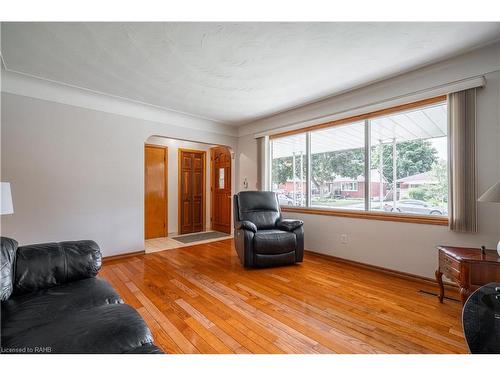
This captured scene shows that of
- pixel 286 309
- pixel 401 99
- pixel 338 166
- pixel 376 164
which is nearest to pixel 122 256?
pixel 286 309

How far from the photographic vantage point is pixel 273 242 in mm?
3199

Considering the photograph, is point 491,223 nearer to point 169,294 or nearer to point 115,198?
point 169,294

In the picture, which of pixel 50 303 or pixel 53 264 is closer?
pixel 50 303

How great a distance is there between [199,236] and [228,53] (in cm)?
399

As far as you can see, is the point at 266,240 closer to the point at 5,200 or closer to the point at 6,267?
the point at 6,267

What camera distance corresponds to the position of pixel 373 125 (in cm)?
324

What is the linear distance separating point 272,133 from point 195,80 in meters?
1.92

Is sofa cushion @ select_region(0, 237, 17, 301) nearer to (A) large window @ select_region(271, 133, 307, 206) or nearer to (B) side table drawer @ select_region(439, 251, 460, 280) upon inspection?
(B) side table drawer @ select_region(439, 251, 460, 280)

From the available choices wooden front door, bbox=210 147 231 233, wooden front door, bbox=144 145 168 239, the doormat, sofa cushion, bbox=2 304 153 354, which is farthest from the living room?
wooden front door, bbox=210 147 231 233

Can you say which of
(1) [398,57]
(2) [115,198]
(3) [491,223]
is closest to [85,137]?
(2) [115,198]

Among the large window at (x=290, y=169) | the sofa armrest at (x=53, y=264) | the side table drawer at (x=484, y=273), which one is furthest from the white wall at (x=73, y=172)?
the side table drawer at (x=484, y=273)

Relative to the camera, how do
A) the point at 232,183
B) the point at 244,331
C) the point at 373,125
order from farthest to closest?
1. the point at 232,183
2. the point at 373,125
3. the point at 244,331

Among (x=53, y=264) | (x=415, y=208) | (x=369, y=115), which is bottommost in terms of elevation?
(x=53, y=264)

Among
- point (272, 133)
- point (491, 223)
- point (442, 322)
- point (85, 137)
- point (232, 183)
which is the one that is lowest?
point (442, 322)
